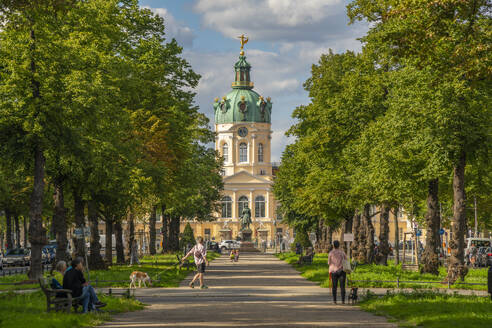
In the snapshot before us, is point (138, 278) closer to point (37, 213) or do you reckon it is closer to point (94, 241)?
point (37, 213)

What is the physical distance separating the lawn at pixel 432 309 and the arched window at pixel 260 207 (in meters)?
140

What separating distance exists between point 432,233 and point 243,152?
132668 millimetres

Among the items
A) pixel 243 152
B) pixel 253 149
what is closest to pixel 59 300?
pixel 253 149

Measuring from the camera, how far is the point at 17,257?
181ft

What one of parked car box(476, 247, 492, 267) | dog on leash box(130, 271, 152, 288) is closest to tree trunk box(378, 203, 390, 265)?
parked car box(476, 247, 492, 267)

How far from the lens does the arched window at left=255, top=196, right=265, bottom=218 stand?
6358 inches

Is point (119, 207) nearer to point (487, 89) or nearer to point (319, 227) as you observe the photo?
point (487, 89)

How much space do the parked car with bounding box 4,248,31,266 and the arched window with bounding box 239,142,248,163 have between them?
109 m

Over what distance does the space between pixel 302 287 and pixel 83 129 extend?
901 cm

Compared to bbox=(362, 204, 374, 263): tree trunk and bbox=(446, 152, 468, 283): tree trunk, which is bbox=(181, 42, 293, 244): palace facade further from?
bbox=(446, 152, 468, 283): tree trunk

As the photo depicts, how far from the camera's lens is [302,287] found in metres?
28.0

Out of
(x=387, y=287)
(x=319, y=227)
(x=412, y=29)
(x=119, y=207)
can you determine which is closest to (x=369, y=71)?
(x=119, y=207)

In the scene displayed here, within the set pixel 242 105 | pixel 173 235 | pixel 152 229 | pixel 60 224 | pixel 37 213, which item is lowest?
pixel 173 235

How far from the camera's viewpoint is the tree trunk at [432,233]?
3266 cm
